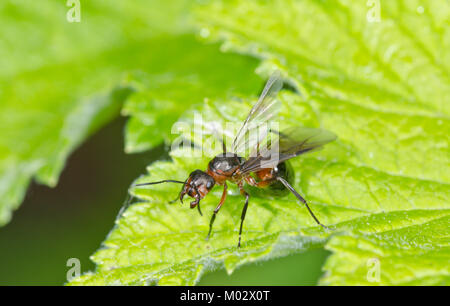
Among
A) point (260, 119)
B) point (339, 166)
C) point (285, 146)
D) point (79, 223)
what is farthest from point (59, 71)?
point (339, 166)

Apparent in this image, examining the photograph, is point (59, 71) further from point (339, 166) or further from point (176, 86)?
point (339, 166)

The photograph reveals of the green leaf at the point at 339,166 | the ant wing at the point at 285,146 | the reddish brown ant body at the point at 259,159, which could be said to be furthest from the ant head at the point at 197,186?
the ant wing at the point at 285,146

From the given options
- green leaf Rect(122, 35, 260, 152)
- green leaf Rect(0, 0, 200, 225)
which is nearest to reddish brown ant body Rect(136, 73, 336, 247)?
green leaf Rect(122, 35, 260, 152)

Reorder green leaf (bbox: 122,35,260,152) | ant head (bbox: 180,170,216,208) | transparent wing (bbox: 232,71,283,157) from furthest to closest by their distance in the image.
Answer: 1. green leaf (bbox: 122,35,260,152)
2. transparent wing (bbox: 232,71,283,157)
3. ant head (bbox: 180,170,216,208)

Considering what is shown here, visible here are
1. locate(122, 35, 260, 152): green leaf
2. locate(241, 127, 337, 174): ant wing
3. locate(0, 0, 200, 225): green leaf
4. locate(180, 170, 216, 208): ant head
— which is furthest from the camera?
locate(0, 0, 200, 225): green leaf

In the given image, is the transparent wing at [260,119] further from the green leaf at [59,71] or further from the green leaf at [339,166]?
the green leaf at [59,71]

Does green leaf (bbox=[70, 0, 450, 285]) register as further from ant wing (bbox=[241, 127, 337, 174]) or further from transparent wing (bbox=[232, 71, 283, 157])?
ant wing (bbox=[241, 127, 337, 174])

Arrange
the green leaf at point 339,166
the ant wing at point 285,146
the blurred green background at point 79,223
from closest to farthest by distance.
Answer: the green leaf at point 339,166 < the ant wing at point 285,146 < the blurred green background at point 79,223
